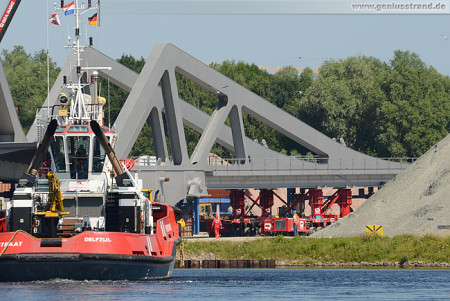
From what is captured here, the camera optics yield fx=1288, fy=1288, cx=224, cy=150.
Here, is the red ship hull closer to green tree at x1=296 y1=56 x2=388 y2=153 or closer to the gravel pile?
the gravel pile

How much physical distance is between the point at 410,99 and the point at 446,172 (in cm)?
7753

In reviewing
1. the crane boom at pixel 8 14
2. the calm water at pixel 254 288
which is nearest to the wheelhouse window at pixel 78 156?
the calm water at pixel 254 288

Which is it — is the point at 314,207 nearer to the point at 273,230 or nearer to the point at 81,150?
the point at 273,230

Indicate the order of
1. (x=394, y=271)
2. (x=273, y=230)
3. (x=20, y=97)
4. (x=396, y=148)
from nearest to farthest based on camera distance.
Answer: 1. (x=394, y=271)
2. (x=273, y=230)
3. (x=396, y=148)
4. (x=20, y=97)

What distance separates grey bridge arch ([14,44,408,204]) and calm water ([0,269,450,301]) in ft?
147

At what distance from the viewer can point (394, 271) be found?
70.8 m

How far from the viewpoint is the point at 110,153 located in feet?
198

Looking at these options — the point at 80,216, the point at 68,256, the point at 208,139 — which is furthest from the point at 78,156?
the point at 208,139

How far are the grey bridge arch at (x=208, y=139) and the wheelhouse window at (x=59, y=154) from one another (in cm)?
4679

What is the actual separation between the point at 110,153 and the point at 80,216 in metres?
3.27

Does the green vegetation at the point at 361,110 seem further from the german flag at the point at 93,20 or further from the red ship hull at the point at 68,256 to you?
the red ship hull at the point at 68,256

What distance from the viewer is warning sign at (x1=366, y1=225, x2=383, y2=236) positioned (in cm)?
8384

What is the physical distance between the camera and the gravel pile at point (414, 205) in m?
84.3

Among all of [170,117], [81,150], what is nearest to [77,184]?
[81,150]
